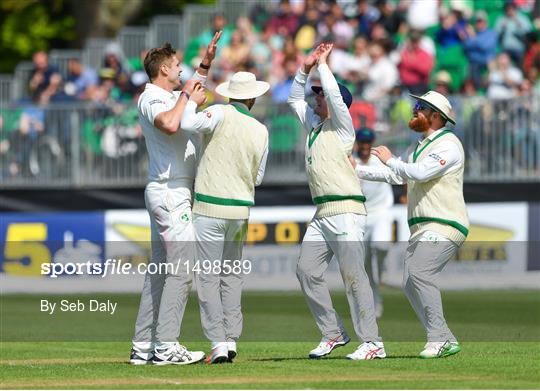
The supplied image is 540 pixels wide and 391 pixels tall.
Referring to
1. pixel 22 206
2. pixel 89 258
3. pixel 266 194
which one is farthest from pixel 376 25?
pixel 89 258

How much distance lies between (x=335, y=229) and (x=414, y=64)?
41.6 ft

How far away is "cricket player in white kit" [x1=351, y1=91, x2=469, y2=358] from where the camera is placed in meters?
13.4

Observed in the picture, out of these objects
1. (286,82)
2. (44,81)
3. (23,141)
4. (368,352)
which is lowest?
(23,141)

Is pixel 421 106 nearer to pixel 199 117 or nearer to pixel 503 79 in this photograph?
pixel 199 117

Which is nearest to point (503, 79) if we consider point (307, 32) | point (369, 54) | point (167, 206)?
point (369, 54)

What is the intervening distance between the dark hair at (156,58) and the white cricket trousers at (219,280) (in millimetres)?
1262

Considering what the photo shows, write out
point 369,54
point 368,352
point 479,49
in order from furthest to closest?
point 369,54, point 479,49, point 368,352

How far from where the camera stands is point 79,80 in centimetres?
2881

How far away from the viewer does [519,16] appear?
26.4 meters

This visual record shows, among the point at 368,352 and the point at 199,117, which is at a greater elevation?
the point at 199,117

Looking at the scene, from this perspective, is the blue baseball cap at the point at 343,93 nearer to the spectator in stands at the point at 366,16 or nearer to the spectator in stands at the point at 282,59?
the spectator in stands at the point at 282,59

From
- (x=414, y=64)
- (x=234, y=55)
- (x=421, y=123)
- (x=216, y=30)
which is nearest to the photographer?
(x=421, y=123)

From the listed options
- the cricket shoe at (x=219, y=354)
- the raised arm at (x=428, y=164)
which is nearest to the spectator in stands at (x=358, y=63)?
the raised arm at (x=428, y=164)

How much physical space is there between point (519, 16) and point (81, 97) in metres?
7.84
